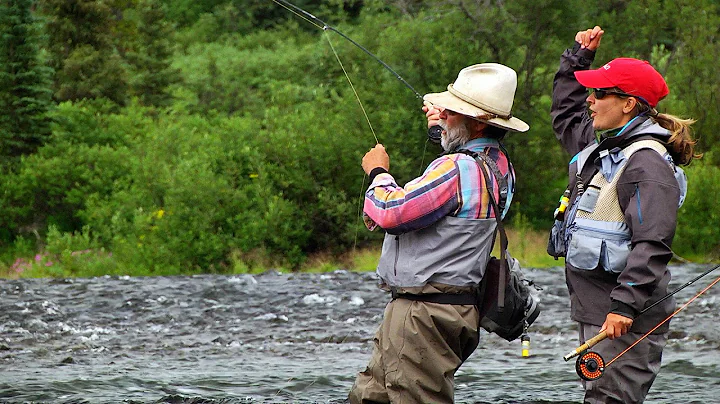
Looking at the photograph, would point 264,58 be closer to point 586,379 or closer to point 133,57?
point 133,57

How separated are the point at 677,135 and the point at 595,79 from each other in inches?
12.8

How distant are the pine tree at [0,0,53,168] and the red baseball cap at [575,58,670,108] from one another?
725 inches

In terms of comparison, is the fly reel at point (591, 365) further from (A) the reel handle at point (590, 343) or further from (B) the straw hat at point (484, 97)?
(B) the straw hat at point (484, 97)

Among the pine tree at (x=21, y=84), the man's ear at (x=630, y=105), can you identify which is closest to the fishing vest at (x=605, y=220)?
the man's ear at (x=630, y=105)

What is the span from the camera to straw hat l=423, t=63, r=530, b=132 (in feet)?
11.3

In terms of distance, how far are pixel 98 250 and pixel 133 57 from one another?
1003 centimetres

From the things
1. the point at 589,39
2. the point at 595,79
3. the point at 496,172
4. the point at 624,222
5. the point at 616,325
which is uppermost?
the point at 589,39

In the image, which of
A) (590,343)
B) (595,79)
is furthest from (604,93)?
(590,343)

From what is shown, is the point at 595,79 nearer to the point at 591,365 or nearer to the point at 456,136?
the point at 456,136

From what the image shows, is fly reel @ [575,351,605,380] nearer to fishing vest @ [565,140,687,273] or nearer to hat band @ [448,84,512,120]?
fishing vest @ [565,140,687,273]

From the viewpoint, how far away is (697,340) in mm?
8406

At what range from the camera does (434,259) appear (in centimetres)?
330

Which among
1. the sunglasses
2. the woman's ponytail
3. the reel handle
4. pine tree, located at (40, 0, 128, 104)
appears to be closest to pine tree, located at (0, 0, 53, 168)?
pine tree, located at (40, 0, 128, 104)

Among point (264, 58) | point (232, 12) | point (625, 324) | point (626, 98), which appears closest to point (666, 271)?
point (625, 324)
